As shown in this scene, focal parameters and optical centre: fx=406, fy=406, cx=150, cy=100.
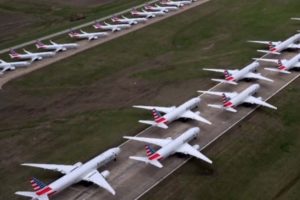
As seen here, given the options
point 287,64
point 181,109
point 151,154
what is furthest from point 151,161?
point 287,64

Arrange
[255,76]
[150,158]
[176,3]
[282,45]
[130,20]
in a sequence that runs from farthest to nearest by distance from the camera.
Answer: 1. [176,3]
2. [130,20]
3. [282,45]
4. [255,76]
5. [150,158]

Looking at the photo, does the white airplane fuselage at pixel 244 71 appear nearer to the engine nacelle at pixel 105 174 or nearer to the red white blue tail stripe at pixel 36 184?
the engine nacelle at pixel 105 174

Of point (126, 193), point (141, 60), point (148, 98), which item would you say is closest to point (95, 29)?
point (141, 60)

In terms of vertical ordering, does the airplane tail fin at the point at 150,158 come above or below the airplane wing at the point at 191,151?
above

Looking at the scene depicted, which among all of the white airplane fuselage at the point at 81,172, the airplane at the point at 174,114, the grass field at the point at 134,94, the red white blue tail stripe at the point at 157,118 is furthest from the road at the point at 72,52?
the white airplane fuselage at the point at 81,172

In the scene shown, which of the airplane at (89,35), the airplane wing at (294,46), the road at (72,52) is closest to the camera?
the road at (72,52)

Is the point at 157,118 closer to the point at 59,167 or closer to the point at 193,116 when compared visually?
the point at 193,116

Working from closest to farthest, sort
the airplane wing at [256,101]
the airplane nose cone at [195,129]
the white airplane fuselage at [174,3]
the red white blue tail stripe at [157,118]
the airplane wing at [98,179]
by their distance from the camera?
the airplane wing at [98,179] → the airplane nose cone at [195,129] → the red white blue tail stripe at [157,118] → the airplane wing at [256,101] → the white airplane fuselage at [174,3]
